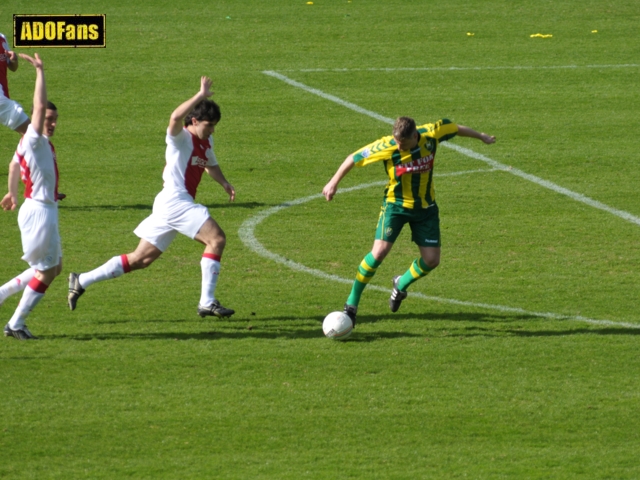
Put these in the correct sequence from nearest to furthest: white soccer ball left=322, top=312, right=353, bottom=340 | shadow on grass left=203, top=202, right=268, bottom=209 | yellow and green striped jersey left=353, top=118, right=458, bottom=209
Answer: white soccer ball left=322, top=312, right=353, bottom=340 < yellow and green striped jersey left=353, top=118, right=458, bottom=209 < shadow on grass left=203, top=202, right=268, bottom=209

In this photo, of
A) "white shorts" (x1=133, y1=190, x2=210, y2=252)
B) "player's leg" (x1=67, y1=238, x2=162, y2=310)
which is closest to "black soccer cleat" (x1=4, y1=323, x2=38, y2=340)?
"player's leg" (x1=67, y1=238, x2=162, y2=310)

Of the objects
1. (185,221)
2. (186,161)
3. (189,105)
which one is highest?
(189,105)

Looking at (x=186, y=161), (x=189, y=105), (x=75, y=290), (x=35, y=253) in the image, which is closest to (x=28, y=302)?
(x=35, y=253)

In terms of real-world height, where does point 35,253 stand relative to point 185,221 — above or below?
below

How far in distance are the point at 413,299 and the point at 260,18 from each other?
18.0m

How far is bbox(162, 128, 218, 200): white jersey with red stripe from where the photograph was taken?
10.1 metres

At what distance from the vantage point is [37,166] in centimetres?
918

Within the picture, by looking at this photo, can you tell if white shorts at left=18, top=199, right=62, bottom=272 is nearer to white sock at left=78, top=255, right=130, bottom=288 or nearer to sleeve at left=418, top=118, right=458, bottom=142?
white sock at left=78, top=255, right=130, bottom=288

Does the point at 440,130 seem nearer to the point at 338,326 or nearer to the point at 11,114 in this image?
the point at 338,326

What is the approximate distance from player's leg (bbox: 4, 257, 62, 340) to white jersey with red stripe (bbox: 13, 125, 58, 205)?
25.6 inches

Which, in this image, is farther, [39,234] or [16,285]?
[16,285]

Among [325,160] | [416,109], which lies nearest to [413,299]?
[325,160]

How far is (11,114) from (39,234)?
16.3ft

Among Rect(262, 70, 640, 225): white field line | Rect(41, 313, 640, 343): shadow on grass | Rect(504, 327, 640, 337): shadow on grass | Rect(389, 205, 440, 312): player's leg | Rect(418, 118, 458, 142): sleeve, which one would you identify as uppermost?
Rect(418, 118, 458, 142): sleeve
